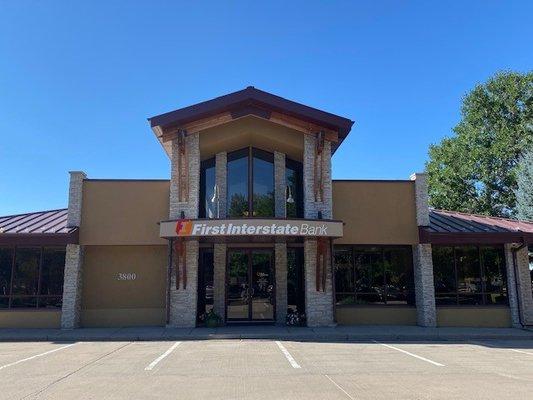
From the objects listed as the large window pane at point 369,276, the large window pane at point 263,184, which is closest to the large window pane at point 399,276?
the large window pane at point 369,276

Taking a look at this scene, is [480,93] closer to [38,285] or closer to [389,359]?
[389,359]

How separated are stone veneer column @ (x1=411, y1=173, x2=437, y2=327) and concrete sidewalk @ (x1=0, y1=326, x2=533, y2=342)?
84 cm

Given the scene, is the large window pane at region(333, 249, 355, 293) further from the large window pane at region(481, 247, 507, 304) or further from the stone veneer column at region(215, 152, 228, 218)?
the large window pane at region(481, 247, 507, 304)

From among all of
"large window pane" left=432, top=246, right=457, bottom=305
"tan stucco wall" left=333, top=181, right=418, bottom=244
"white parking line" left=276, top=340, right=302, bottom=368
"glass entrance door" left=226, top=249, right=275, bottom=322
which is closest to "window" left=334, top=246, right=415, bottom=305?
"tan stucco wall" left=333, top=181, right=418, bottom=244

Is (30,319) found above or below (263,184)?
below

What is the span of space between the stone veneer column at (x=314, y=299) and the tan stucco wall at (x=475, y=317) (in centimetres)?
424

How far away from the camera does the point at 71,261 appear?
54.3ft

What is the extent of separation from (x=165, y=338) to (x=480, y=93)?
3113 cm

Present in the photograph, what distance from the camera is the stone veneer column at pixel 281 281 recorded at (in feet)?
56.3

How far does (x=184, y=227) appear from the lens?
599 inches

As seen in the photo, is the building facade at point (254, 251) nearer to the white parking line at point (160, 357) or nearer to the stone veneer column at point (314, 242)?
the stone veneer column at point (314, 242)

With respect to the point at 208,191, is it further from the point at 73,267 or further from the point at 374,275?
the point at 374,275

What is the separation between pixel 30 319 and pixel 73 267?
7.68ft

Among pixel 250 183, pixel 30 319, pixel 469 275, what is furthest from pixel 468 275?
pixel 30 319
